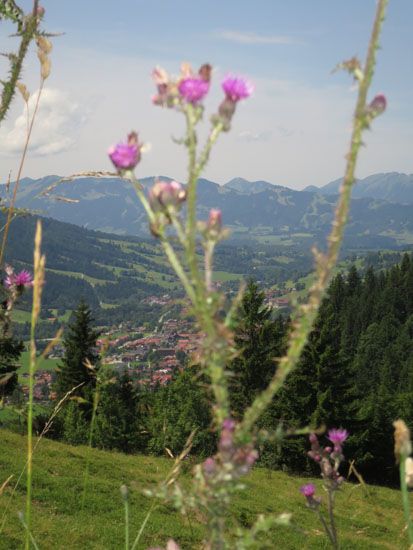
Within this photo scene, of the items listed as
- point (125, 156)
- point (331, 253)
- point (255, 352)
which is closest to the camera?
point (331, 253)

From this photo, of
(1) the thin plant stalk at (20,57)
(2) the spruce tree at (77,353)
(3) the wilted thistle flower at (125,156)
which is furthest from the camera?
(2) the spruce tree at (77,353)

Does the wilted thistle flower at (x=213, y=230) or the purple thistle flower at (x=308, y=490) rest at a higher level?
the wilted thistle flower at (x=213, y=230)

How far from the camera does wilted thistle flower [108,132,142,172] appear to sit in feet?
4.30

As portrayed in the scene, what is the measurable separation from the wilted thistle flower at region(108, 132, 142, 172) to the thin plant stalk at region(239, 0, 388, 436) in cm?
52

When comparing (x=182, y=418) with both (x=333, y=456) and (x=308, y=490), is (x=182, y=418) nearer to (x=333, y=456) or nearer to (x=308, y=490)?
(x=308, y=490)

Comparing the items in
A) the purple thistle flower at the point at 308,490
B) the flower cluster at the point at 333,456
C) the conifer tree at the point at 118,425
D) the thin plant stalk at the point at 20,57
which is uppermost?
the thin plant stalk at the point at 20,57

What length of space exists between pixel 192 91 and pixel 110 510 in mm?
18731

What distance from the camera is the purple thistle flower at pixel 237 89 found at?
1.35 meters

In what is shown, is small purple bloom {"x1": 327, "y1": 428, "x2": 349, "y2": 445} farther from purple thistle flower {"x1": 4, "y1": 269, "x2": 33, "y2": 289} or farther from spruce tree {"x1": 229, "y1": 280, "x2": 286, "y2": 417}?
spruce tree {"x1": 229, "y1": 280, "x2": 286, "y2": 417}

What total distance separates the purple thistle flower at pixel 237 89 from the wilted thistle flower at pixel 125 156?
268 mm

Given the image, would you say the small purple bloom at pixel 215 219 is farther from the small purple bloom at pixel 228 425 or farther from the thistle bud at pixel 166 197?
the small purple bloom at pixel 228 425

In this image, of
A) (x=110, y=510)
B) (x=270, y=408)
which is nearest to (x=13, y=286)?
(x=110, y=510)

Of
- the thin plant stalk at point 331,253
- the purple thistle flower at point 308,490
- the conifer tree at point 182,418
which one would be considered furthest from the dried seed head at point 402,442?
the conifer tree at point 182,418

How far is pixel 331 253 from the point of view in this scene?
41.9 inches
